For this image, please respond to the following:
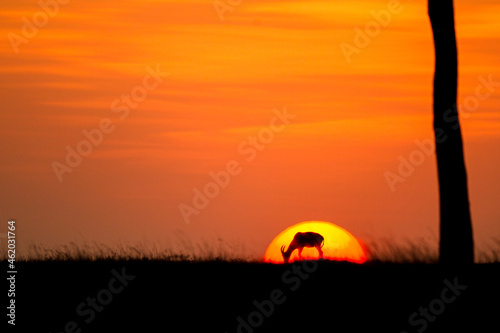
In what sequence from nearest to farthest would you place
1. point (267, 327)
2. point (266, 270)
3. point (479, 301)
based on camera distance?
point (267, 327), point (479, 301), point (266, 270)

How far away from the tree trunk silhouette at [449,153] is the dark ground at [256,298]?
1.52ft

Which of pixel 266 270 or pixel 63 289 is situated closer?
pixel 63 289

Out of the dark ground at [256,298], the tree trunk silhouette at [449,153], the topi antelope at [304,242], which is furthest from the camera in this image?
the topi antelope at [304,242]

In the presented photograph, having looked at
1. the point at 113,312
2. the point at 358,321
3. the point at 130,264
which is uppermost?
the point at 130,264

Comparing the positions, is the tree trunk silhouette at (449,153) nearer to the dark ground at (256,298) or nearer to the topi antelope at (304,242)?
the dark ground at (256,298)

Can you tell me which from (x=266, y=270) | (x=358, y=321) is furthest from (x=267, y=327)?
(x=266, y=270)

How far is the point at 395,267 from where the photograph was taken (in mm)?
13664

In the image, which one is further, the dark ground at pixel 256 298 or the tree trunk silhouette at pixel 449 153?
the tree trunk silhouette at pixel 449 153

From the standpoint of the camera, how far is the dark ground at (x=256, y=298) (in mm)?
10352

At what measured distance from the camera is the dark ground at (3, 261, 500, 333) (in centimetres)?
1035

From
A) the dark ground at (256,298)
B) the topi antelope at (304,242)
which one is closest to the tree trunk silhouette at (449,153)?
the dark ground at (256,298)

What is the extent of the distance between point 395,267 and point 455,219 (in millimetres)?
1299

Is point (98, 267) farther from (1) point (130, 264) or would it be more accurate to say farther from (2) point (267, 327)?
(2) point (267, 327)

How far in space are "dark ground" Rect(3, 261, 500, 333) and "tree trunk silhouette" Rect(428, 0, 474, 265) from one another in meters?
0.46
